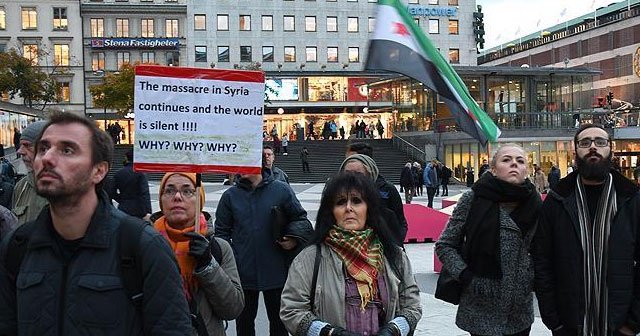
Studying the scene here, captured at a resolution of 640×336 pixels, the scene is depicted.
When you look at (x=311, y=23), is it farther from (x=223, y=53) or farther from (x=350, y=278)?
(x=350, y=278)

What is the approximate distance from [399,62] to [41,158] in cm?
458

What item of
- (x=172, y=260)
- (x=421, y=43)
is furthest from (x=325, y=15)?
(x=172, y=260)

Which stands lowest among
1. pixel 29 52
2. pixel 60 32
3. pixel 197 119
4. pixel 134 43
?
pixel 197 119

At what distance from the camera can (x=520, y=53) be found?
9156 cm

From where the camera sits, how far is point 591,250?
4523mm

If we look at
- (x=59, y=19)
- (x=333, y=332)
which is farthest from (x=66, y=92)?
(x=333, y=332)

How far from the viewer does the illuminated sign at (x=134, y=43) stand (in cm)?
6750

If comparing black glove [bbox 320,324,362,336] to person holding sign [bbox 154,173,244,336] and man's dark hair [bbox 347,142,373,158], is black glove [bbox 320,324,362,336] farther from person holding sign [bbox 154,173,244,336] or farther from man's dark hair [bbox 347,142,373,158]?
man's dark hair [bbox 347,142,373,158]

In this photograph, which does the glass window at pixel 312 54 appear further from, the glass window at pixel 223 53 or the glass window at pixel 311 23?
the glass window at pixel 223 53

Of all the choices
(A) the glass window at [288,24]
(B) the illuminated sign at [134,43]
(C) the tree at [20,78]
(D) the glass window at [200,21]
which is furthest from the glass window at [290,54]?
(C) the tree at [20,78]

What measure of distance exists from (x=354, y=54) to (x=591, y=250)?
66768mm

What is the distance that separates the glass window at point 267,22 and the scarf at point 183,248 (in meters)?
65.8

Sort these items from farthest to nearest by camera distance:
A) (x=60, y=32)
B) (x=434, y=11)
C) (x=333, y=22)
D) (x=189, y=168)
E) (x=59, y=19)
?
(x=434, y=11)
(x=333, y=22)
(x=59, y=19)
(x=60, y=32)
(x=189, y=168)

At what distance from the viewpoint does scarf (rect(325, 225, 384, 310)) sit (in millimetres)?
3805
